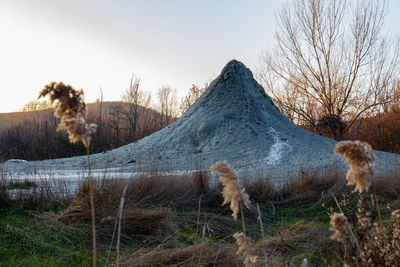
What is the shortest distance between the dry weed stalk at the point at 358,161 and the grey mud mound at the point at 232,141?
7319 millimetres

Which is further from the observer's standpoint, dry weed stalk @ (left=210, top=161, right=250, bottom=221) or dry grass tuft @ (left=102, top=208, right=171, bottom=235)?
dry grass tuft @ (left=102, top=208, right=171, bottom=235)

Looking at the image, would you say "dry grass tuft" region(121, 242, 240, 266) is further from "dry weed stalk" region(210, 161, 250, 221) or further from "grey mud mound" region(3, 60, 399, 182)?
"grey mud mound" region(3, 60, 399, 182)

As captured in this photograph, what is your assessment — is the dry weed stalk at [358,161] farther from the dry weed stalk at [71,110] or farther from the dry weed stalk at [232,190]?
the dry weed stalk at [71,110]

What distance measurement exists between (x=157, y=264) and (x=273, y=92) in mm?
16921

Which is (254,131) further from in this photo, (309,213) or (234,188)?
(234,188)

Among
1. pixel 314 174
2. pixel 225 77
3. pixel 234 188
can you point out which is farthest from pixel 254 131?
pixel 234 188

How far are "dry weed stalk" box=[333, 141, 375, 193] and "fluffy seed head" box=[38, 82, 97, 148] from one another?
0.79 m

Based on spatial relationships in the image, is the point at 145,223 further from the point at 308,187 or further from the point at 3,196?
the point at 308,187

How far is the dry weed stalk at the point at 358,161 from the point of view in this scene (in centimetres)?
103

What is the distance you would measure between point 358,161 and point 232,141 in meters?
9.14

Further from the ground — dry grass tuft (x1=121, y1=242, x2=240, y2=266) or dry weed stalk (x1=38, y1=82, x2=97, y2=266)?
dry weed stalk (x1=38, y1=82, x2=97, y2=266)

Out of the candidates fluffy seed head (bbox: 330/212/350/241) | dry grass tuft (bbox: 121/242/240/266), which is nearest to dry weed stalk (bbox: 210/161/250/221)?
fluffy seed head (bbox: 330/212/350/241)

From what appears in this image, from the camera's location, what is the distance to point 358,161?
1.08 metres

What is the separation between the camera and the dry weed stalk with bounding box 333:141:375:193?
1.03 m
